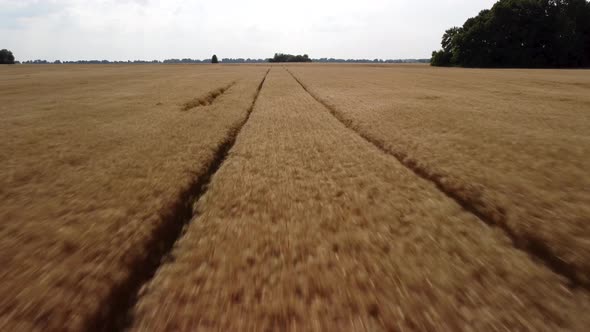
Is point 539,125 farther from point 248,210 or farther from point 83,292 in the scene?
point 83,292

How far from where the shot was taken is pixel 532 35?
44844mm

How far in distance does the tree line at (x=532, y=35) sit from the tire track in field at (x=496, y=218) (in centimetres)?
5653

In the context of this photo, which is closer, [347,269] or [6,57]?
[347,269]

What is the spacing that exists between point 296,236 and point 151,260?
0.76 m

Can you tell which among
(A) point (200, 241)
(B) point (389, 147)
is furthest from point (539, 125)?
(A) point (200, 241)

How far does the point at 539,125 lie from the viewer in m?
4.37

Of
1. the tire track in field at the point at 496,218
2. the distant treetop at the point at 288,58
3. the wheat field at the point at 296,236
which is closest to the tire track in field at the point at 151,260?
the wheat field at the point at 296,236

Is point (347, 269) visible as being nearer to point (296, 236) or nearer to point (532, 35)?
point (296, 236)

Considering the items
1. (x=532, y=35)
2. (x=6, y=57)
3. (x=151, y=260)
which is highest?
(x=6, y=57)

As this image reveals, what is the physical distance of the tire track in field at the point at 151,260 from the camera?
1052 millimetres

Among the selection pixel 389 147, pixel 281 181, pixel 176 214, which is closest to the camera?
pixel 176 214

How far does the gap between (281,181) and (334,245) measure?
99 centimetres

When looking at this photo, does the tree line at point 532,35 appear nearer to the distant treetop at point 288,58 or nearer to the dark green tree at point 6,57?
the distant treetop at point 288,58

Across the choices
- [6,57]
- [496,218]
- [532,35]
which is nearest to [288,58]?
[532,35]
